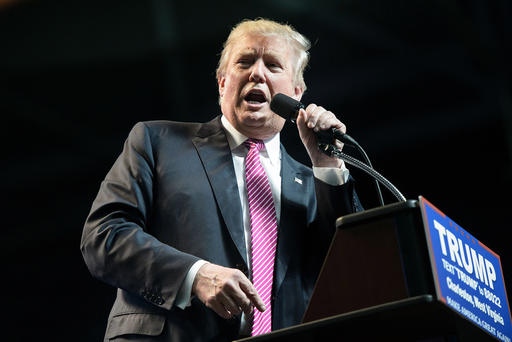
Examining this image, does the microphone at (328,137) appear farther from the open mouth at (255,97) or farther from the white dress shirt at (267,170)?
the open mouth at (255,97)

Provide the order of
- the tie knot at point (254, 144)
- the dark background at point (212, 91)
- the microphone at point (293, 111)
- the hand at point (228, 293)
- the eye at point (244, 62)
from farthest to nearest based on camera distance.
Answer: the dark background at point (212, 91) → the eye at point (244, 62) → the tie knot at point (254, 144) → the microphone at point (293, 111) → the hand at point (228, 293)

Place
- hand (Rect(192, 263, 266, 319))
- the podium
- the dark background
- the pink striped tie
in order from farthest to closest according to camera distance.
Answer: the dark background, the pink striped tie, hand (Rect(192, 263, 266, 319)), the podium

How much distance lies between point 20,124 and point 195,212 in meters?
3.92

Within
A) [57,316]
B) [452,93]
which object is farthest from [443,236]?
[57,316]

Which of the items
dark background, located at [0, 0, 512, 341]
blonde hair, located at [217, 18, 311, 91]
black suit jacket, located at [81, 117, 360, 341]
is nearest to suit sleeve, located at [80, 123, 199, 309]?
black suit jacket, located at [81, 117, 360, 341]

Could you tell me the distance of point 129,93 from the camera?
5.43 metres

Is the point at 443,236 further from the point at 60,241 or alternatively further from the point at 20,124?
the point at 60,241

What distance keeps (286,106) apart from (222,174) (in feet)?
0.80

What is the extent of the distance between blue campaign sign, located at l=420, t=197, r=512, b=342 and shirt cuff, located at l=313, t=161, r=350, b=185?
1.54 feet

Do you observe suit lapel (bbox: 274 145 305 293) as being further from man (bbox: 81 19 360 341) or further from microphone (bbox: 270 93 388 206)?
microphone (bbox: 270 93 388 206)

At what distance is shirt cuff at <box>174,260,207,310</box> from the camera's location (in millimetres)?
1652

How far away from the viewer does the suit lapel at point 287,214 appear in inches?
74.7

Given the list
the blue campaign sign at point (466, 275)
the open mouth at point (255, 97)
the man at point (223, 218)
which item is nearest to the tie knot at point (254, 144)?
the man at point (223, 218)

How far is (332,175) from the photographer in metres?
1.98
